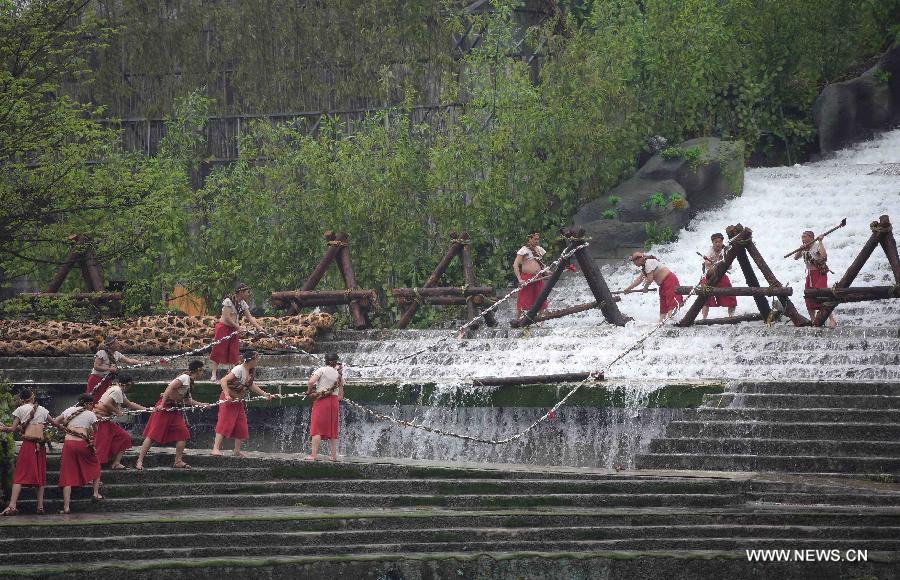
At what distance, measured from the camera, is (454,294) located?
2519 cm

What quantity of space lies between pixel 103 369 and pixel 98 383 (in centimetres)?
23

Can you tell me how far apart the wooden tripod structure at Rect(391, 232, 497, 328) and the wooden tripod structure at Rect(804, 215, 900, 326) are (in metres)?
5.50

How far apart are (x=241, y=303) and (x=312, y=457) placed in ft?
15.8

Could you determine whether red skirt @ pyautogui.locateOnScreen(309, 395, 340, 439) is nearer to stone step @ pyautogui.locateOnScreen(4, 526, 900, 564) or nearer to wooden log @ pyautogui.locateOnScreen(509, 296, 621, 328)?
stone step @ pyautogui.locateOnScreen(4, 526, 900, 564)

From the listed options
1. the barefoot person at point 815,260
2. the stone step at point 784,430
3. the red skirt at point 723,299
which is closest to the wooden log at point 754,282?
the red skirt at point 723,299

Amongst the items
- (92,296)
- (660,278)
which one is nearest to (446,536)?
(660,278)

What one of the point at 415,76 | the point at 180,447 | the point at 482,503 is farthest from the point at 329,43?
the point at 482,503

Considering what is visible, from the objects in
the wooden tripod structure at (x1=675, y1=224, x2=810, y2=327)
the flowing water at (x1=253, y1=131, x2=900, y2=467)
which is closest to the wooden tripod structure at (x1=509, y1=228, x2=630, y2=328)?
the flowing water at (x1=253, y1=131, x2=900, y2=467)

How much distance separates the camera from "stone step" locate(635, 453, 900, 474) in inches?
658

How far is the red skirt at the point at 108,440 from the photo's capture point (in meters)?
18.5

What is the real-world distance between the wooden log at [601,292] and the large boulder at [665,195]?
5.30 metres

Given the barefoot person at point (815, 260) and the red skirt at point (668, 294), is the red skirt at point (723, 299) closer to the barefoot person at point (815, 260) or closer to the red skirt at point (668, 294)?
the red skirt at point (668, 294)

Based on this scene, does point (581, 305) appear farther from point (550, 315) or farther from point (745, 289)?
point (745, 289)

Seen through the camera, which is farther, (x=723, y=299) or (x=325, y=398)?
(x=723, y=299)
